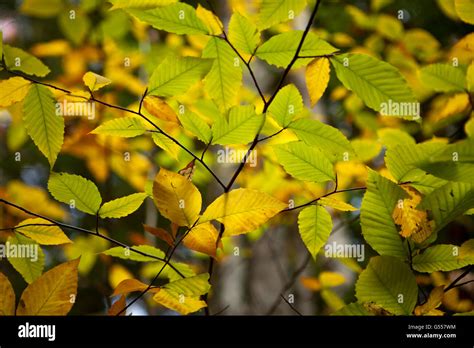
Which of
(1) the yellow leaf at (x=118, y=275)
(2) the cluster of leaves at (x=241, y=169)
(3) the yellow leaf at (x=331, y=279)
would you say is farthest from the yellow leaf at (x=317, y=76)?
(1) the yellow leaf at (x=118, y=275)

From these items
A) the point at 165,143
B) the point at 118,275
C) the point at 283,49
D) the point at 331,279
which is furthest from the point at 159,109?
the point at 118,275

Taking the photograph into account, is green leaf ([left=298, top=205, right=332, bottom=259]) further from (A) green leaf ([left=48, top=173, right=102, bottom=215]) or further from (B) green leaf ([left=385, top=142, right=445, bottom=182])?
(A) green leaf ([left=48, top=173, right=102, bottom=215])

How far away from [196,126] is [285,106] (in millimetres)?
87

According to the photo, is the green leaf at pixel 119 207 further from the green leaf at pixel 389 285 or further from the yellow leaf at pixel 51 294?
the green leaf at pixel 389 285

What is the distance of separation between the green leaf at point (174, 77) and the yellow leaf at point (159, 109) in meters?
0.02

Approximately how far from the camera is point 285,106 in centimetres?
46

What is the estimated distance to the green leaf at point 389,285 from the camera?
1.32 ft

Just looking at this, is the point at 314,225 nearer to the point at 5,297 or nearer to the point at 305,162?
the point at 305,162

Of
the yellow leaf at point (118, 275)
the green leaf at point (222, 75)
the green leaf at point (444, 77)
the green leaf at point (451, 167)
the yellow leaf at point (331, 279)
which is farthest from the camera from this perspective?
the yellow leaf at point (118, 275)

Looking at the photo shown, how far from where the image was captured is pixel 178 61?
441mm

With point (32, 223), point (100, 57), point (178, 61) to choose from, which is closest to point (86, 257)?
point (100, 57)

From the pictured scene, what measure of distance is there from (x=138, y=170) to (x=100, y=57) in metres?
0.43

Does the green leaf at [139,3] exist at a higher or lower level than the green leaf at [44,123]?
higher
